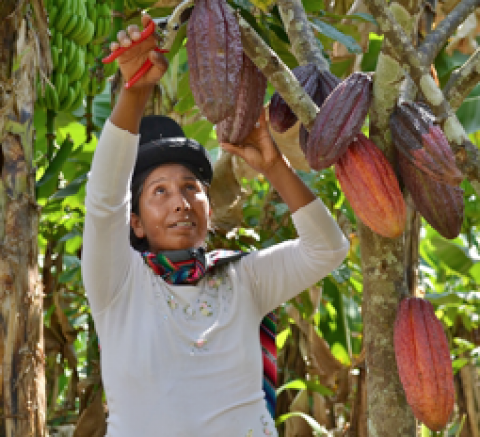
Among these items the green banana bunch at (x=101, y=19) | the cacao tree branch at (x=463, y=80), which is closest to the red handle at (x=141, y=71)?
the cacao tree branch at (x=463, y=80)

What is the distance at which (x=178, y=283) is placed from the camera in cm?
160

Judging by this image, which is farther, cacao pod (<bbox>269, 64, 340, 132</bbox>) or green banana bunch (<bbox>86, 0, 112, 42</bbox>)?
green banana bunch (<bbox>86, 0, 112, 42</bbox>)

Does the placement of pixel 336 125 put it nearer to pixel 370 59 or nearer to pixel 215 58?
pixel 215 58

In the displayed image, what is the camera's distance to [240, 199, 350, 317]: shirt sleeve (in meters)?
1.51

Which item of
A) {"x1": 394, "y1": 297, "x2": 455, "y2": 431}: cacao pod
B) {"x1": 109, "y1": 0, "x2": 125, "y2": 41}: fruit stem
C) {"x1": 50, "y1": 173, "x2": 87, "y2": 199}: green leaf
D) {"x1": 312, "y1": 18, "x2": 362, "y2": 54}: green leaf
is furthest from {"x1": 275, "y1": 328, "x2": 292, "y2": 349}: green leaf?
{"x1": 394, "y1": 297, "x2": 455, "y2": 431}: cacao pod

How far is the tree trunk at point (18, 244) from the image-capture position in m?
2.03

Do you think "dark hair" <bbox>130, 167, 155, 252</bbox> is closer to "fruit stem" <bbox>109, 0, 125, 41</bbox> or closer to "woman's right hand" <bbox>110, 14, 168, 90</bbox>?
"woman's right hand" <bbox>110, 14, 168, 90</bbox>

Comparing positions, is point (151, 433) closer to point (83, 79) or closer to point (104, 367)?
point (104, 367)

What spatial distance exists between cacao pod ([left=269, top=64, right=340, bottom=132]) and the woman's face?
488 millimetres

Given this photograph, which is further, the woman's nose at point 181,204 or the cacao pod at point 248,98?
the woman's nose at point 181,204

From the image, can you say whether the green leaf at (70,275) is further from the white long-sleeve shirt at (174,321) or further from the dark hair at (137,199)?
the white long-sleeve shirt at (174,321)

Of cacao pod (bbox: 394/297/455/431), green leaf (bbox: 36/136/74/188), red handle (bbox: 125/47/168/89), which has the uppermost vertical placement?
green leaf (bbox: 36/136/74/188)

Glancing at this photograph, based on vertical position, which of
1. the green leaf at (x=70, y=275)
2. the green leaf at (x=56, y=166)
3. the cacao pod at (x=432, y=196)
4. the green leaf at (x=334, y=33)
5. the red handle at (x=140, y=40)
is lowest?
the cacao pod at (x=432, y=196)

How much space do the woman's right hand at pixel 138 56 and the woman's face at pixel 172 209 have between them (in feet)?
1.74
